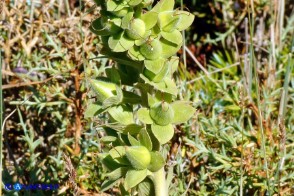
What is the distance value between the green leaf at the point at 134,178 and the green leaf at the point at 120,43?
0.29 meters

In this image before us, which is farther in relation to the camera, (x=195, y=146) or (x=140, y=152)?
(x=195, y=146)

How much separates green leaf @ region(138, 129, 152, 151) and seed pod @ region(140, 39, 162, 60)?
0.18 meters

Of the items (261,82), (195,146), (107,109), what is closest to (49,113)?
(195,146)

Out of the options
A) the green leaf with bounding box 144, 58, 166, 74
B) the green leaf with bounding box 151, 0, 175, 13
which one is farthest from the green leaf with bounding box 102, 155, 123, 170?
the green leaf with bounding box 151, 0, 175, 13

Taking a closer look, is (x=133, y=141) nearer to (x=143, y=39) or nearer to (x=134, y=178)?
(x=134, y=178)

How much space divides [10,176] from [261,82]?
3.86 feet

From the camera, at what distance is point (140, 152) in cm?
142

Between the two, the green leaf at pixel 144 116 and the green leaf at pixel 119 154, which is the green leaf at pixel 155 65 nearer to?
the green leaf at pixel 144 116

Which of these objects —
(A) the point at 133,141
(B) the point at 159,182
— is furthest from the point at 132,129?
(B) the point at 159,182

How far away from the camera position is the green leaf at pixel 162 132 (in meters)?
1.41

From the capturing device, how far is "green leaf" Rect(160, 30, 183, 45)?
1.40 metres

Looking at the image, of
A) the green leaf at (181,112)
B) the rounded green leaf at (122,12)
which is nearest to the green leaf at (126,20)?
the rounded green leaf at (122,12)

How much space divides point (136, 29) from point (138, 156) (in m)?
0.29

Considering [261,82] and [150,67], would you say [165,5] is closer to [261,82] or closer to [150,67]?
[150,67]
